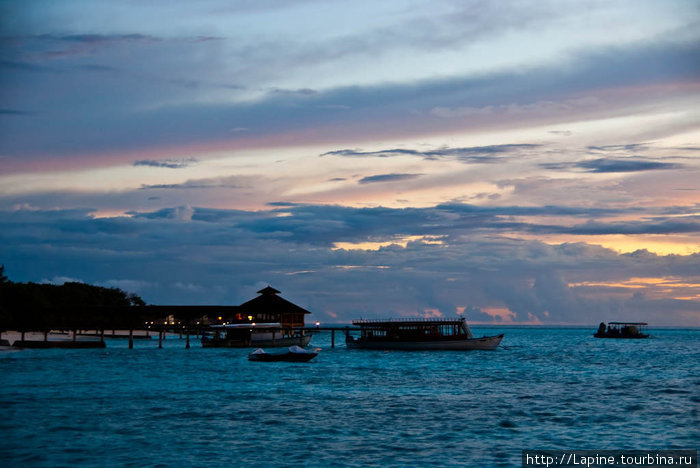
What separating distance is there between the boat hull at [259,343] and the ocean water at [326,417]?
45.3 m

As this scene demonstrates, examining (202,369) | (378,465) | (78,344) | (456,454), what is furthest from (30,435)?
(78,344)

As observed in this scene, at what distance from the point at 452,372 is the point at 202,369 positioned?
23566mm

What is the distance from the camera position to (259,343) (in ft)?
376

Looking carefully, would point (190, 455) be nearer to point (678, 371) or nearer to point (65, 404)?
point (65, 404)

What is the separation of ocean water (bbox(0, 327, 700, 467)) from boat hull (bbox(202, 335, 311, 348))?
45.3 metres

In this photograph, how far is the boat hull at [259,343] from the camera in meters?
112

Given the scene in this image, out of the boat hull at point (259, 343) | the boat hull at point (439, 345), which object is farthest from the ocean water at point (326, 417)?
the boat hull at point (259, 343)

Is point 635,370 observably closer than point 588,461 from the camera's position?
No

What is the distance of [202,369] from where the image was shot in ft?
234

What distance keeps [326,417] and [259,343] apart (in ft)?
257

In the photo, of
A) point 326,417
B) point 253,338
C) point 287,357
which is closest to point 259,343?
point 253,338

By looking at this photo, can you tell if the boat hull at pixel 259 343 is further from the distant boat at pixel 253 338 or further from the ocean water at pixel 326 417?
the ocean water at pixel 326 417

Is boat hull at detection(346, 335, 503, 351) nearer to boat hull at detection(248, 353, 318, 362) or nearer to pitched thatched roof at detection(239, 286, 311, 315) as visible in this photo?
pitched thatched roof at detection(239, 286, 311, 315)

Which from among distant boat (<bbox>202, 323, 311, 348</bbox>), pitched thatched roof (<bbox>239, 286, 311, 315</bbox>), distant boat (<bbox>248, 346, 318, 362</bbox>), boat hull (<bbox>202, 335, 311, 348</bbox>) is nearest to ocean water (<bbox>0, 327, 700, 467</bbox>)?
distant boat (<bbox>248, 346, 318, 362</bbox>)
